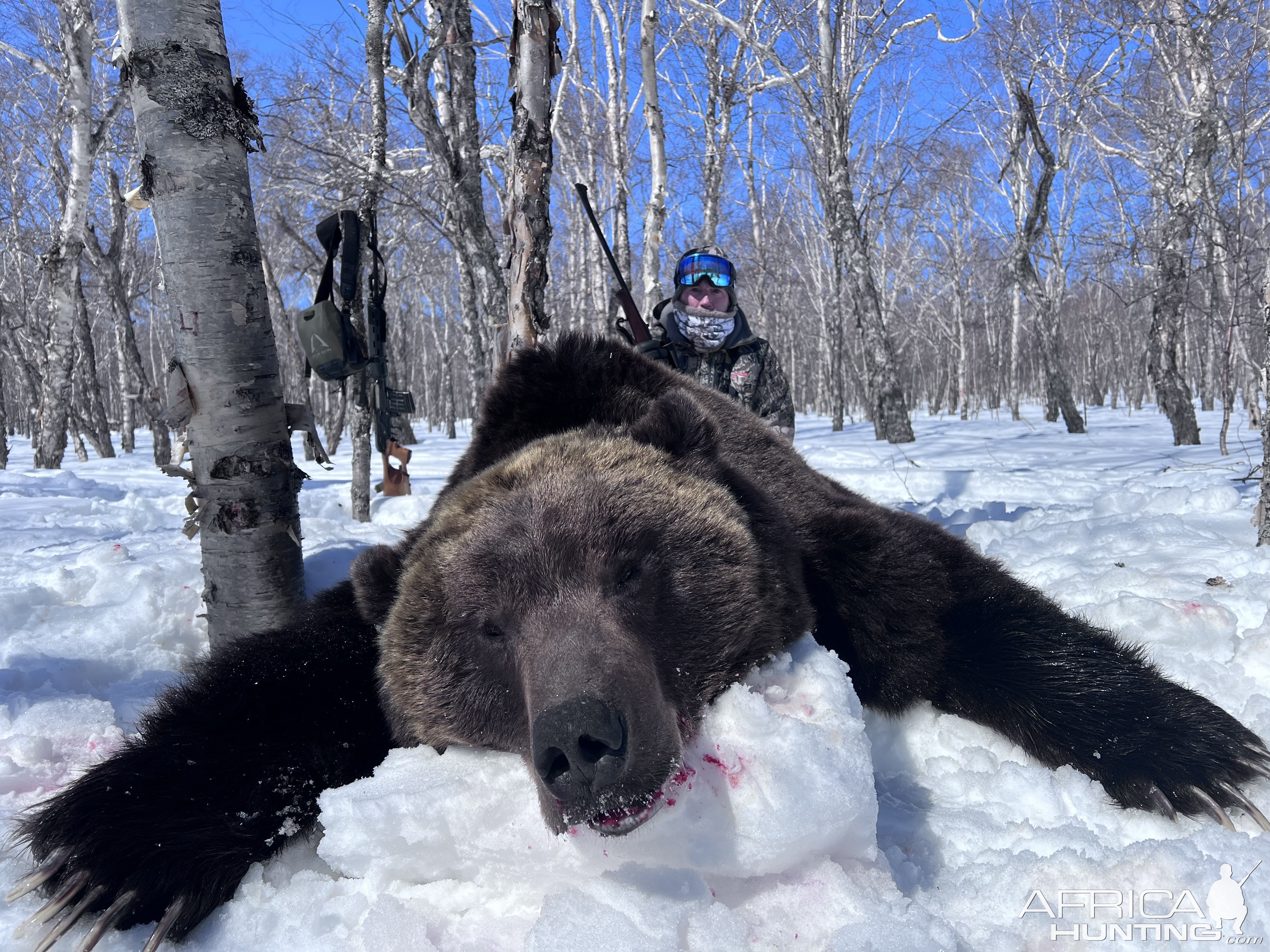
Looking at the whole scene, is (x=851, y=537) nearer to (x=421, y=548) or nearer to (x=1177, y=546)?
(x=421, y=548)

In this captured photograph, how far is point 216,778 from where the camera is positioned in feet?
5.67

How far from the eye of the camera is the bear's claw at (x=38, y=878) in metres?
1.50

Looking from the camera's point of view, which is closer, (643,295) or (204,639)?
(204,639)

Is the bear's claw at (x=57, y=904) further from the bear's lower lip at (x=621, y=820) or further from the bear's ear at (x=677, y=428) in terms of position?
the bear's ear at (x=677, y=428)

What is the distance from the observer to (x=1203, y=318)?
21469 mm

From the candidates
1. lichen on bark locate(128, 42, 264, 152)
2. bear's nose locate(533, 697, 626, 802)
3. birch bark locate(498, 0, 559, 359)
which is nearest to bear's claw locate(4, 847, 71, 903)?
bear's nose locate(533, 697, 626, 802)

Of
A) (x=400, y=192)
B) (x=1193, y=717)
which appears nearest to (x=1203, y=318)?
(x=400, y=192)

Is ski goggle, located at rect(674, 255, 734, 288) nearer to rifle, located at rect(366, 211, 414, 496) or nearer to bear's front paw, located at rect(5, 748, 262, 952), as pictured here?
rifle, located at rect(366, 211, 414, 496)

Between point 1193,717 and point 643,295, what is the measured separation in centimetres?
954

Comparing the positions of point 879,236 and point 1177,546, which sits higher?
point 879,236

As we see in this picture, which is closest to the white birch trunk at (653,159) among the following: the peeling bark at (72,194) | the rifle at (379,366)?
the rifle at (379,366)

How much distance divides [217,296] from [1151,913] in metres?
3.06

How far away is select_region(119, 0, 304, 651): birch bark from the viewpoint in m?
2.48

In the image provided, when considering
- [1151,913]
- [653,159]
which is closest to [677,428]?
[1151,913]
